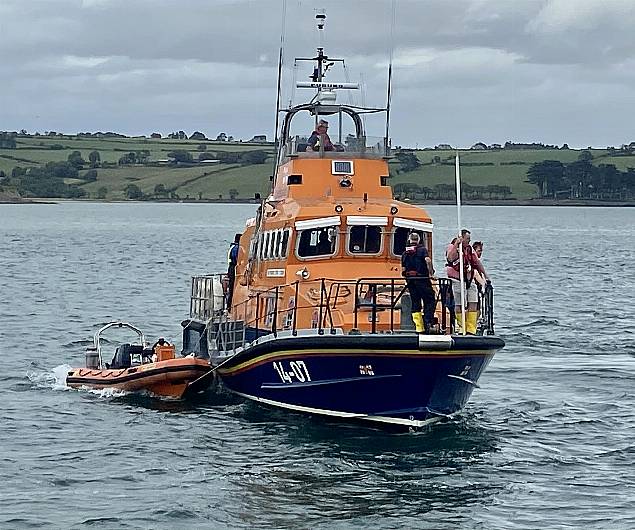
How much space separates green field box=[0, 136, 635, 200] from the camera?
119 meters

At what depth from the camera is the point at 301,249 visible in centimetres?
2081

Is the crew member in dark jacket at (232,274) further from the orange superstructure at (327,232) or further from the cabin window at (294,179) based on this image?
the cabin window at (294,179)

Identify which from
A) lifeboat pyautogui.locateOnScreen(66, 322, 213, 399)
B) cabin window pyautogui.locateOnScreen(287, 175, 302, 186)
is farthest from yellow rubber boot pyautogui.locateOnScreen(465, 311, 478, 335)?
lifeboat pyautogui.locateOnScreen(66, 322, 213, 399)

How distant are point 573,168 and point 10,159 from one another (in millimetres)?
58367

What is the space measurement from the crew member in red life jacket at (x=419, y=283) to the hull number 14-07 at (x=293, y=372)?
1.73 m

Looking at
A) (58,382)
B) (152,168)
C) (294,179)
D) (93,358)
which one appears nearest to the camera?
(294,179)

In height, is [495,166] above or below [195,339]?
above

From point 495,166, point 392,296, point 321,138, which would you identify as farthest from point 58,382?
point 495,166

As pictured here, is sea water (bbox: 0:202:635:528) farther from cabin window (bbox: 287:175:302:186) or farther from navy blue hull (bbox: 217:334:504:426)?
cabin window (bbox: 287:175:302:186)

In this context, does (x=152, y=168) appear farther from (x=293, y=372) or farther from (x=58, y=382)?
(x=293, y=372)

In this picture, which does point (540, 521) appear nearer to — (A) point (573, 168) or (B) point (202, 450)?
(B) point (202, 450)

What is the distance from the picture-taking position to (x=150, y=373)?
22.2m

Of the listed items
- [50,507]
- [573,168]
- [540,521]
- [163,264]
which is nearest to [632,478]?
[540,521]

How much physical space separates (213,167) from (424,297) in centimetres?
11175
